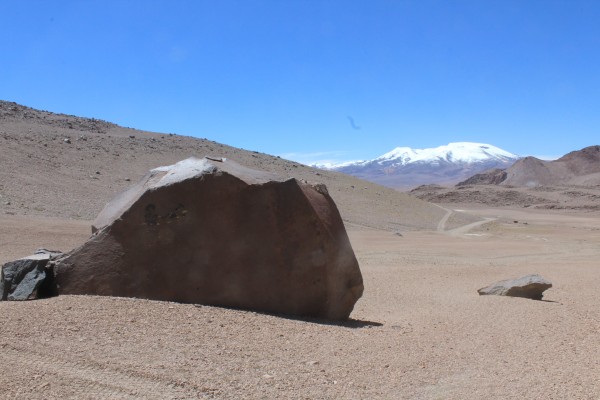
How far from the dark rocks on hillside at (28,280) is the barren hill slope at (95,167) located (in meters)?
12.3

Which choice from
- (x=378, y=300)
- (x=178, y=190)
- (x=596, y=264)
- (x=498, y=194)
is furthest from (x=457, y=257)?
(x=498, y=194)

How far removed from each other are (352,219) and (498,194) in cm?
3938

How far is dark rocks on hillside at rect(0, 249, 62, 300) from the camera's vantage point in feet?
22.5

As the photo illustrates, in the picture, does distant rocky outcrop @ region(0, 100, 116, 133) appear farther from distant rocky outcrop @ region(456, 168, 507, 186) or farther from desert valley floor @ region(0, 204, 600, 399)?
distant rocky outcrop @ region(456, 168, 507, 186)

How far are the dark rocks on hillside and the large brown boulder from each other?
160mm

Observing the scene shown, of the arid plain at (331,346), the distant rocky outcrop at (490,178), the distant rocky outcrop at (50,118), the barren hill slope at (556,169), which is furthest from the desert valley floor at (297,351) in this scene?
the distant rocky outcrop at (490,178)

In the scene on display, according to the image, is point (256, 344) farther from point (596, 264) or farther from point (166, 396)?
point (596, 264)

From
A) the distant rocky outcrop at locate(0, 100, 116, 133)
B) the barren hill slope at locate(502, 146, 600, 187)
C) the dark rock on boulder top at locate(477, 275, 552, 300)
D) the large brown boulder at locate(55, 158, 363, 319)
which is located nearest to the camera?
the large brown boulder at locate(55, 158, 363, 319)

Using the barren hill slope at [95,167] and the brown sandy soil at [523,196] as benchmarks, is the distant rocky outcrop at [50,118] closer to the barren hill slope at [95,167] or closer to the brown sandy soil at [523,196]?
the barren hill slope at [95,167]

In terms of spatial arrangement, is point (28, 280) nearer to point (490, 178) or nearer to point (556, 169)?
point (556, 169)

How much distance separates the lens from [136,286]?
7.07m

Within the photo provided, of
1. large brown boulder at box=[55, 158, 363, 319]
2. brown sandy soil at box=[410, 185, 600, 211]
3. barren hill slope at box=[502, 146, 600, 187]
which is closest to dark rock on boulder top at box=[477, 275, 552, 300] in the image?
large brown boulder at box=[55, 158, 363, 319]

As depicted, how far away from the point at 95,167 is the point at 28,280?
83.1 feet

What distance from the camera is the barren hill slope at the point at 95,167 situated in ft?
77.3
